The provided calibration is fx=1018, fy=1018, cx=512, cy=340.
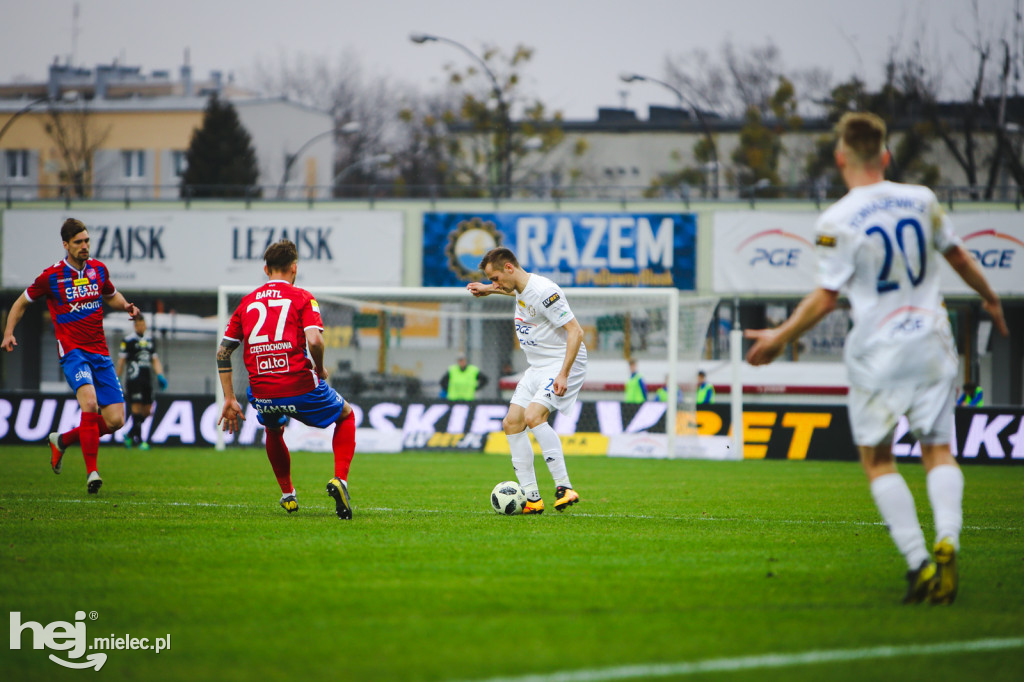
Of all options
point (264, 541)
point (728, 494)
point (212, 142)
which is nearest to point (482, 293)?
point (264, 541)

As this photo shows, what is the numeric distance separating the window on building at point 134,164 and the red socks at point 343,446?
52932mm

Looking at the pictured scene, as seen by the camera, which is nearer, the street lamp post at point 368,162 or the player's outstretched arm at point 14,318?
the player's outstretched arm at point 14,318

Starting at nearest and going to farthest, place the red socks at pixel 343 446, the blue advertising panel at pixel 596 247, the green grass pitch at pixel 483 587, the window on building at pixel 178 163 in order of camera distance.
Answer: the green grass pitch at pixel 483 587 < the red socks at pixel 343 446 < the blue advertising panel at pixel 596 247 < the window on building at pixel 178 163

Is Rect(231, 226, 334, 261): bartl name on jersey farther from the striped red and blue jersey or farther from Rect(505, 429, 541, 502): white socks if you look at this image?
Rect(505, 429, 541, 502): white socks

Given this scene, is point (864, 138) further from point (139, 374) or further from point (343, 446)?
point (139, 374)

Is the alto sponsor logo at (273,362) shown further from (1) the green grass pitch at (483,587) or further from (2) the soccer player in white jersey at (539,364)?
(2) the soccer player in white jersey at (539,364)

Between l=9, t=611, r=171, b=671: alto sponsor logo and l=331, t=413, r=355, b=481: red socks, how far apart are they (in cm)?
357

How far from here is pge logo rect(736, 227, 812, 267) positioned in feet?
102

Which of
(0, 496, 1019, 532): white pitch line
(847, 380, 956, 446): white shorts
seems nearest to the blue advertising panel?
(0, 496, 1019, 532): white pitch line

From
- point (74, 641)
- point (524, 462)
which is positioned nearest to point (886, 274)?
point (74, 641)

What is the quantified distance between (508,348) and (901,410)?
62.6ft

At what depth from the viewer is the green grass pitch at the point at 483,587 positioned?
3.56 m

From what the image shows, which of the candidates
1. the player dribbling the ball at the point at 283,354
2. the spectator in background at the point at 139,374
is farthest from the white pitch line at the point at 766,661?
the spectator in background at the point at 139,374

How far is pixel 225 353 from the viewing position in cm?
775
